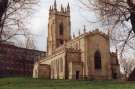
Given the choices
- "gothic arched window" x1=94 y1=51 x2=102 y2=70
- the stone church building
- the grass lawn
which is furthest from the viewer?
"gothic arched window" x1=94 y1=51 x2=102 y2=70

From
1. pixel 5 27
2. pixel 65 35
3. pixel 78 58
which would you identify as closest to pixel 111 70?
pixel 78 58

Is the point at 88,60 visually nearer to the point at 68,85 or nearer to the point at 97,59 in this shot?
the point at 97,59

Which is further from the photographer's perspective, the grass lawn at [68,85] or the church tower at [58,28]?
the church tower at [58,28]

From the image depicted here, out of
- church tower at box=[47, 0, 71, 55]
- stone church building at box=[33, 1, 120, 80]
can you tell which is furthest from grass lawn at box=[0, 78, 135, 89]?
church tower at box=[47, 0, 71, 55]

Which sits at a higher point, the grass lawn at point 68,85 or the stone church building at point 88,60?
the stone church building at point 88,60

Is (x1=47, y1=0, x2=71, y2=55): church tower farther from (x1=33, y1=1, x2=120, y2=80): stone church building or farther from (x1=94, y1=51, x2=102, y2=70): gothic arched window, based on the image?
(x1=94, y1=51, x2=102, y2=70): gothic arched window

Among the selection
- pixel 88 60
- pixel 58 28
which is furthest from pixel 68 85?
pixel 58 28

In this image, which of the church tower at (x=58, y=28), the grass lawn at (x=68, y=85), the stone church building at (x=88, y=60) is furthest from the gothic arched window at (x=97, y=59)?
the grass lawn at (x=68, y=85)

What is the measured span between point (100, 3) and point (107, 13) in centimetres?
88

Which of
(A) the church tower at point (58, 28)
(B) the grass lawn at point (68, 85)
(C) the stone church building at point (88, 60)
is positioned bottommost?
(B) the grass lawn at point (68, 85)

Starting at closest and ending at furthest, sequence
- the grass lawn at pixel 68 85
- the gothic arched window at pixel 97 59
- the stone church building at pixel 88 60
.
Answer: the grass lawn at pixel 68 85 < the stone church building at pixel 88 60 < the gothic arched window at pixel 97 59

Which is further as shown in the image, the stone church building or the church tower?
the church tower

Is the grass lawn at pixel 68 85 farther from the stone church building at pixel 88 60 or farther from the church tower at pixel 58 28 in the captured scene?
the church tower at pixel 58 28

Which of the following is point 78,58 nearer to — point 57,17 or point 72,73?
point 72,73
